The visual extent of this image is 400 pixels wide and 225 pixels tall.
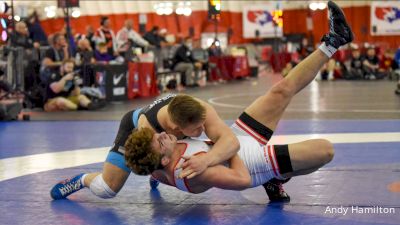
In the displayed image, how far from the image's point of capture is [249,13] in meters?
30.5

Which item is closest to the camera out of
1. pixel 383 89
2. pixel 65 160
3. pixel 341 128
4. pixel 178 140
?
pixel 178 140

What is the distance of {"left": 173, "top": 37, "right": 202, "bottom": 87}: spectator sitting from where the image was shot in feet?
60.3

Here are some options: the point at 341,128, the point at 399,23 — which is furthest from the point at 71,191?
the point at 399,23

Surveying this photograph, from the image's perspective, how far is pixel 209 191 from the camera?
16.5 feet

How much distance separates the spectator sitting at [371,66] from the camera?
20.6m

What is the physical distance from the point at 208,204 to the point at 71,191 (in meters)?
0.96

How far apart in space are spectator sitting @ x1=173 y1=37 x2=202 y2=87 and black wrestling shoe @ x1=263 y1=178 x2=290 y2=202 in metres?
13.8

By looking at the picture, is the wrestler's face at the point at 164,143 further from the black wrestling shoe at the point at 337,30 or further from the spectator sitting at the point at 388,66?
the spectator sitting at the point at 388,66

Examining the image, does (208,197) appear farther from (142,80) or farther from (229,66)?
(229,66)

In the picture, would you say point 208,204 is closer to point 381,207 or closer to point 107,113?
point 381,207

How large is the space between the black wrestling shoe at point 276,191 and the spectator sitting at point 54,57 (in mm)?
7809

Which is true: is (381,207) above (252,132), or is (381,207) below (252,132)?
below

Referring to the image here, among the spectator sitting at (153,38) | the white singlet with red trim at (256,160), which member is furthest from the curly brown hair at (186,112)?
the spectator sitting at (153,38)

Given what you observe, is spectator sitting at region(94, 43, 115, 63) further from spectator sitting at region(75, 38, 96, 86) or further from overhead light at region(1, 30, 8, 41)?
overhead light at region(1, 30, 8, 41)
